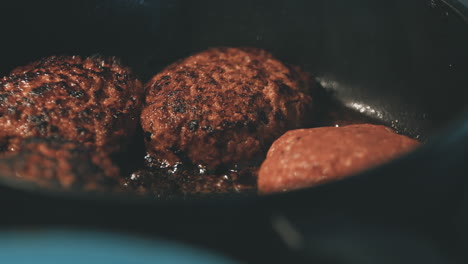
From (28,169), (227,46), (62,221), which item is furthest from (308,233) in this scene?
(227,46)

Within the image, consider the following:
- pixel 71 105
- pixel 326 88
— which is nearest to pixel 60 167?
pixel 71 105

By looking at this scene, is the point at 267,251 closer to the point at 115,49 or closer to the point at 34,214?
the point at 34,214

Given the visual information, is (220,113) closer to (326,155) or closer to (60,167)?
(326,155)

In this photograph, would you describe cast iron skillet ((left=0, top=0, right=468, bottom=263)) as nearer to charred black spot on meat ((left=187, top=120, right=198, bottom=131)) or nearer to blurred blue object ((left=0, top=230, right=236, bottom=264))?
blurred blue object ((left=0, top=230, right=236, bottom=264))

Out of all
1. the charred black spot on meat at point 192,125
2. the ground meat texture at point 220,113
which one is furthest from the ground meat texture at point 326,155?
the charred black spot on meat at point 192,125

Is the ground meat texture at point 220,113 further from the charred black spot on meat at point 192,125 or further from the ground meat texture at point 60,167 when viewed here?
the ground meat texture at point 60,167

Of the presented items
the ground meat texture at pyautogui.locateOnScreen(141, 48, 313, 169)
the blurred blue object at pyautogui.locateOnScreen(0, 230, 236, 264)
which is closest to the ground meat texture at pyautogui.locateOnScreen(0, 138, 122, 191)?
the blurred blue object at pyautogui.locateOnScreen(0, 230, 236, 264)
